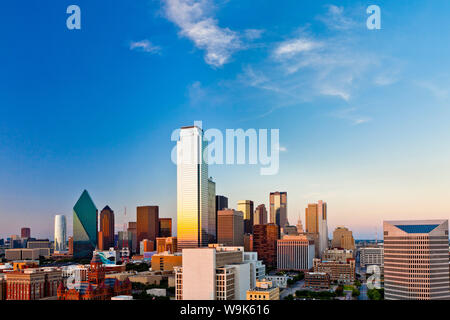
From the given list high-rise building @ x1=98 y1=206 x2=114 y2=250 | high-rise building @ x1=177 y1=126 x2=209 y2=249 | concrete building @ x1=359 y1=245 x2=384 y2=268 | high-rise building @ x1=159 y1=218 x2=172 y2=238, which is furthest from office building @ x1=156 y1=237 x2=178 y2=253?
concrete building @ x1=359 y1=245 x2=384 y2=268

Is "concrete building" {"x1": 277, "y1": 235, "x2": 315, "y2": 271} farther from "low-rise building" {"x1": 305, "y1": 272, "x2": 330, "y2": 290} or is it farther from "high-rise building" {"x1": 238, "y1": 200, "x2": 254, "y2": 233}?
"high-rise building" {"x1": 238, "y1": 200, "x2": 254, "y2": 233}

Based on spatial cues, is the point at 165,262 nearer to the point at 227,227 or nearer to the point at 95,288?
the point at 95,288

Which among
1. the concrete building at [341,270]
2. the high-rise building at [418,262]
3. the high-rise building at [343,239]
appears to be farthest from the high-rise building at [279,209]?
the high-rise building at [418,262]

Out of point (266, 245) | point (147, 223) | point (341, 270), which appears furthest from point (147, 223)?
point (341, 270)
